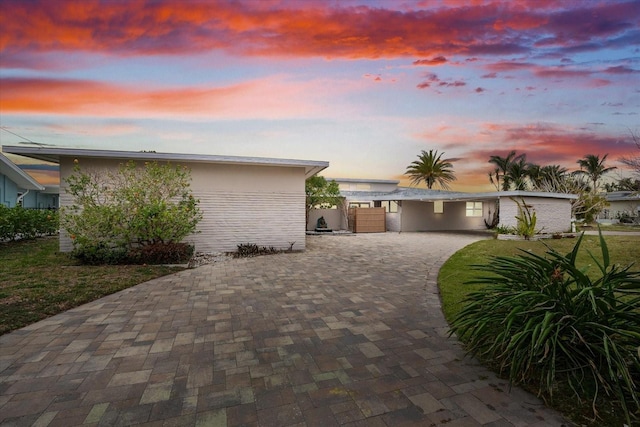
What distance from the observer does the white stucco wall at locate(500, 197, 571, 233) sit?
14.8 meters

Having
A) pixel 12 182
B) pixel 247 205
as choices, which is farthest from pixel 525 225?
pixel 12 182

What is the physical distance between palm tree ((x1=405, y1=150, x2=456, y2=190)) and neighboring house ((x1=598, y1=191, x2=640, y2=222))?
14087 mm

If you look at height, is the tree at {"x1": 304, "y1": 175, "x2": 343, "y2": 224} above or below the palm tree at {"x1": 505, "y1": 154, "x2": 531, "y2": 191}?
below

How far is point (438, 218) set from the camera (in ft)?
72.9

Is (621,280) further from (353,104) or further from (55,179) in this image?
(55,179)

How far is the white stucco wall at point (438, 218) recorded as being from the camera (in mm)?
20922

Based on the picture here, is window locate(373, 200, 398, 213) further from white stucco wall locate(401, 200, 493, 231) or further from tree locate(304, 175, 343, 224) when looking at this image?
tree locate(304, 175, 343, 224)

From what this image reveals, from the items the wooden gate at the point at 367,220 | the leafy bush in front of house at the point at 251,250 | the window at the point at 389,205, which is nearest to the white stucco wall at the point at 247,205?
the leafy bush in front of house at the point at 251,250

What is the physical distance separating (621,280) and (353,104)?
10.3 m

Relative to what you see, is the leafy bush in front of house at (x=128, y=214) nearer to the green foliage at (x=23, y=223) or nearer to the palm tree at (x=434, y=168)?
the green foliage at (x=23, y=223)

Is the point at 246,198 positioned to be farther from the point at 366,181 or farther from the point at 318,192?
the point at 366,181

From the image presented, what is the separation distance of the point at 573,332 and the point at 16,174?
22.7 metres

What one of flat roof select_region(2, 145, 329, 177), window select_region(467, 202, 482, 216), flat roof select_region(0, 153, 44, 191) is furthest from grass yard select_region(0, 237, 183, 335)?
window select_region(467, 202, 482, 216)

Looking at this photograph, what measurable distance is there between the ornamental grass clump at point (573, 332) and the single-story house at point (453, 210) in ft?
43.2
